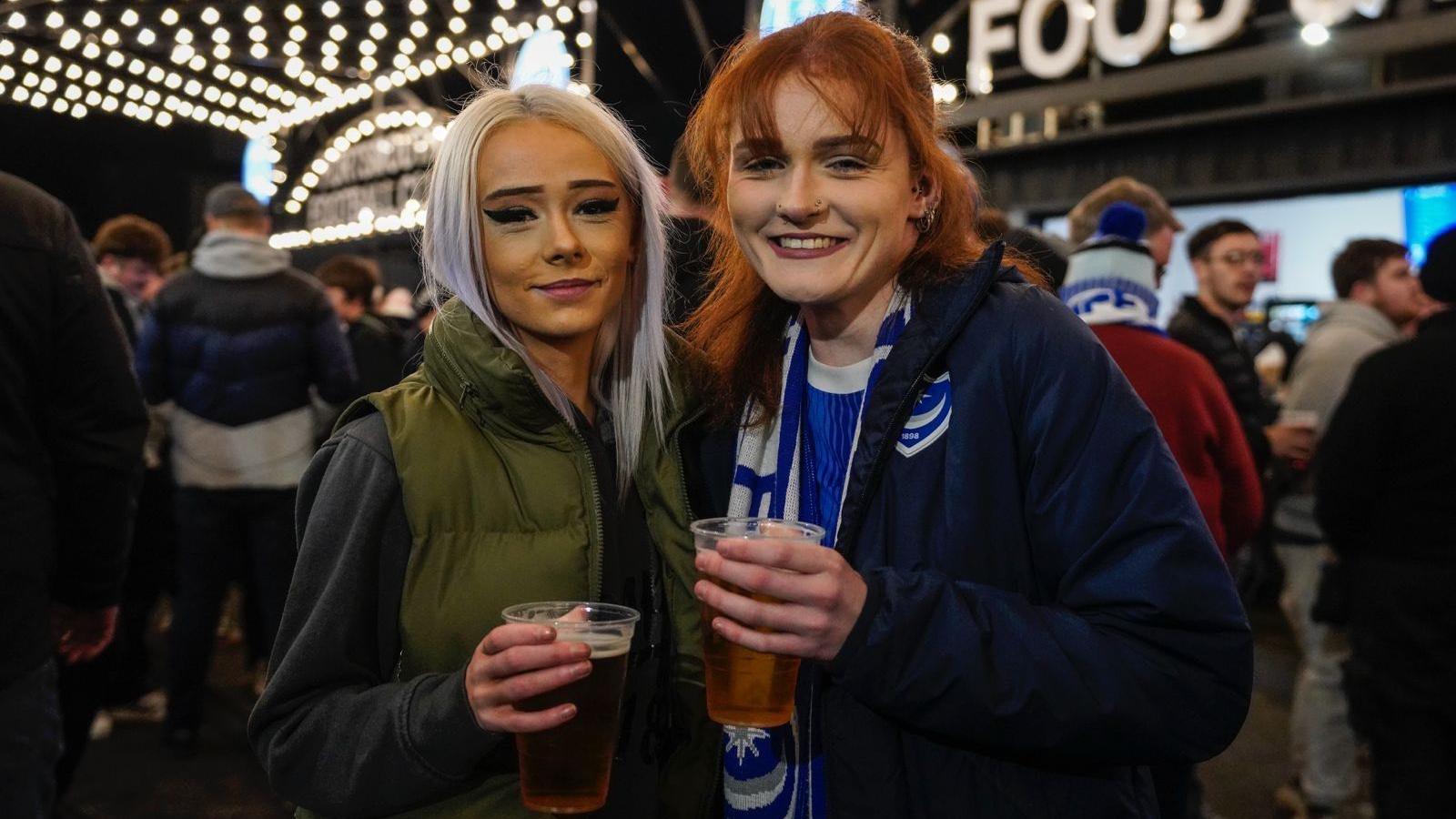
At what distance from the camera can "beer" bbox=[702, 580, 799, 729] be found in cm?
123

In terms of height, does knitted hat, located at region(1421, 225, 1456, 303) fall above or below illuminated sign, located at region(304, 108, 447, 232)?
below

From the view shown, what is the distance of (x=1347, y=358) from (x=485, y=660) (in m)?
4.45

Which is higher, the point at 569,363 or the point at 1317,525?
the point at 569,363

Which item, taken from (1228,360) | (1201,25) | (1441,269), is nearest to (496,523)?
(1441,269)

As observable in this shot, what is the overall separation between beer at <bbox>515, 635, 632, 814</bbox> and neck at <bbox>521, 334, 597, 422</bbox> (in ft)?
1.93

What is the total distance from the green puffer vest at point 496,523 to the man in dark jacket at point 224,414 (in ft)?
10.8

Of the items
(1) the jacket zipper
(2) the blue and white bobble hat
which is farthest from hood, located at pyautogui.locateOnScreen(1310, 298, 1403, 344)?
(1) the jacket zipper

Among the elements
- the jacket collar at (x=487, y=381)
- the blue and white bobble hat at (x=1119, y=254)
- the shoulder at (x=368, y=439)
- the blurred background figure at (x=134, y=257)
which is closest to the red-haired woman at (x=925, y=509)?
the jacket collar at (x=487, y=381)

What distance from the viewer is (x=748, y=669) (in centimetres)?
123

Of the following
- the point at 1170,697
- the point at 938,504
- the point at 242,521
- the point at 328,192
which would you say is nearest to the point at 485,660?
the point at 938,504

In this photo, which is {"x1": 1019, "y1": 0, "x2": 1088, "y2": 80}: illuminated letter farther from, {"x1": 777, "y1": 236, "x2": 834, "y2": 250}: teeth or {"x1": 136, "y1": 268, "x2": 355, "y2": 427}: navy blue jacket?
{"x1": 777, "y1": 236, "x2": 834, "y2": 250}: teeth

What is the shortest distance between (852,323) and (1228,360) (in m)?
2.94

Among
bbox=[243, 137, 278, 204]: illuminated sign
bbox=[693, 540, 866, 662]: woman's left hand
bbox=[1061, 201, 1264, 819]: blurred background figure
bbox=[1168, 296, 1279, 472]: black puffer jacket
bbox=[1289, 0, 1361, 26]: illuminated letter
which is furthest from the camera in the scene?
bbox=[243, 137, 278, 204]: illuminated sign

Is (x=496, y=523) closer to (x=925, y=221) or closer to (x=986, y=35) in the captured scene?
(x=925, y=221)
